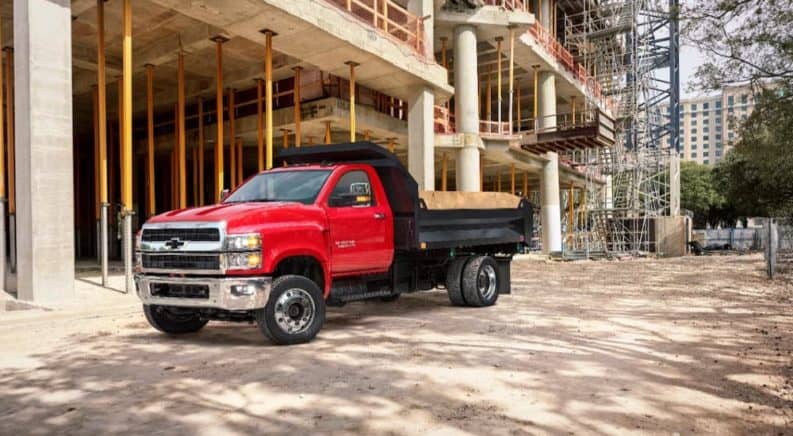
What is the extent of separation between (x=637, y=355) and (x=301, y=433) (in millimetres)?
4062

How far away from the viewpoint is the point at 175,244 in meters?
7.16

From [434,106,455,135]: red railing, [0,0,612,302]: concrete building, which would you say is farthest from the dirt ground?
[434,106,455,135]: red railing

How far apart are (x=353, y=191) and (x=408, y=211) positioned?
3.16 ft

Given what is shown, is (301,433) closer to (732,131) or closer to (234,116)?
(732,131)

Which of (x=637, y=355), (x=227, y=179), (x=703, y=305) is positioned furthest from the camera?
(x=227, y=179)

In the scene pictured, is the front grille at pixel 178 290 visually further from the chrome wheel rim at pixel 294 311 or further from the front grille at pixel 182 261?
the chrome wheel rim at pixel 294 311

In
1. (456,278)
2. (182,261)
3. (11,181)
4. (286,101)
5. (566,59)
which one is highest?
(566,59)

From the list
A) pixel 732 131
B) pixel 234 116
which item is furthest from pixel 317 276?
pixel 234 116

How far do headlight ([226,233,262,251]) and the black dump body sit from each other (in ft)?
8.34

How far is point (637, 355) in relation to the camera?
22.1ft

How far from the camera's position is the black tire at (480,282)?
34.3 ft

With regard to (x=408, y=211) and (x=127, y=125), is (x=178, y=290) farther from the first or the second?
(x=127, y=125)

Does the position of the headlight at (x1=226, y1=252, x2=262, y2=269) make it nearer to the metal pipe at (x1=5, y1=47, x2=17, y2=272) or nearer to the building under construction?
the building under construction

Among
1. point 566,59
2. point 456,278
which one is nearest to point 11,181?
point 456,278
